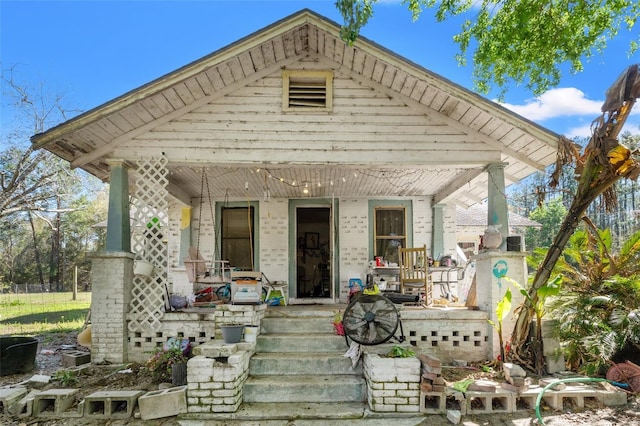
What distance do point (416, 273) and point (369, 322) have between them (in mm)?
2865

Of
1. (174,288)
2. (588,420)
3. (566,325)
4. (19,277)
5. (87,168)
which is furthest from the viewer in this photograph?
(19,277)

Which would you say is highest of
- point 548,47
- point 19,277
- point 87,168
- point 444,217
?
point 548,47

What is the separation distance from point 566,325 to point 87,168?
24.0ft

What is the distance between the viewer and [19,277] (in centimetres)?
3406

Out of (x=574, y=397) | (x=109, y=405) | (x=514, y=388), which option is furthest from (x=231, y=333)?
(x=574, y=397)

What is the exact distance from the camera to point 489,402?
4391 mm

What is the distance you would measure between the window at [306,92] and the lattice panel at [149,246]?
209 centimetres

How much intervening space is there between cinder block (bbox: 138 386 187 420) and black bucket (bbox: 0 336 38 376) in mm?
2754

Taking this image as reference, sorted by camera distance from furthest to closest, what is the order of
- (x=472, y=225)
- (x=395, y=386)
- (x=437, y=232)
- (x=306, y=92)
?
(x=472, y=225)
(x=437, y=232)
(x=306, y=92)
(x=395, y=386)

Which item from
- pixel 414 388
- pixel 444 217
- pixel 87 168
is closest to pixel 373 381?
pixel 414 388

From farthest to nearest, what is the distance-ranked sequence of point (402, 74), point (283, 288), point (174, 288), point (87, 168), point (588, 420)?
point (174, 288) → point (283, 288) → point (87, 168) → point (402, 74) → point (588, 420)

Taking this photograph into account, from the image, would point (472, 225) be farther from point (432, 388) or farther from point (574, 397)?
point (432, 388)

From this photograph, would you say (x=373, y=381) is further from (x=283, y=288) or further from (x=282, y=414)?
(x=283, y=288)

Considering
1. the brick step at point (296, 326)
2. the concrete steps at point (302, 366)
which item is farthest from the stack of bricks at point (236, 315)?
the brick step at point (296, 326)
